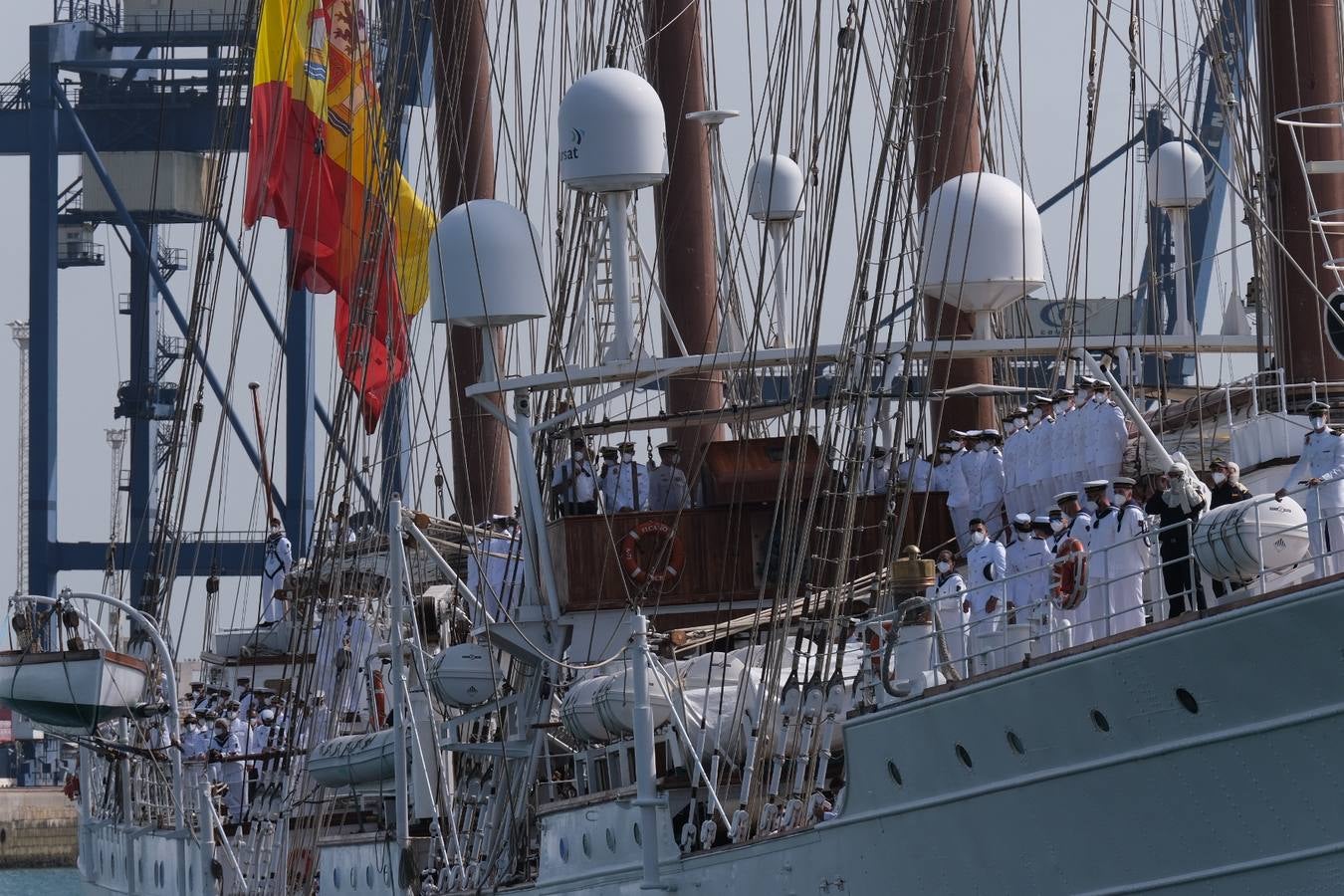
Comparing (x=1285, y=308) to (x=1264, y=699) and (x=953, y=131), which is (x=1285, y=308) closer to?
(x=1264, y=699)

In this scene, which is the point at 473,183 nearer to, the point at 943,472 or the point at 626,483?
the point at 626,483

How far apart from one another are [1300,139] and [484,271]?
804 cm

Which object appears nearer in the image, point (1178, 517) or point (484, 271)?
point (1178, 517)

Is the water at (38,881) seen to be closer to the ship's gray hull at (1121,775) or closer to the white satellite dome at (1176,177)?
the white satellite dome at (1176,177)

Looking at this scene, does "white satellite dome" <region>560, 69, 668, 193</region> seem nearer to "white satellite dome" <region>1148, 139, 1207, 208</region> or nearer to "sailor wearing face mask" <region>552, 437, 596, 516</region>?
"sailor wearing face mask" <region>552, 437, 596, 516</region>

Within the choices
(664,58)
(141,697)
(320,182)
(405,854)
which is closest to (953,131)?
(664,58)

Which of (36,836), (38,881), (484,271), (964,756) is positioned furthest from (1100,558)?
(36,836)

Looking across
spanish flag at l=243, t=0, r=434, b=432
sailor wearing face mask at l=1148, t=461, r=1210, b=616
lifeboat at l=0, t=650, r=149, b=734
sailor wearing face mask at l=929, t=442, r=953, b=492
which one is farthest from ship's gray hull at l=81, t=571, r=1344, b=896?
spanish flag at l=243, t=0, r=434, b=432

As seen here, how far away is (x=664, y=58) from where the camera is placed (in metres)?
29.8

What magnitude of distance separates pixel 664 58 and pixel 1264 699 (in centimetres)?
1751

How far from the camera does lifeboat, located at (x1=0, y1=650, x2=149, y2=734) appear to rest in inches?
1102

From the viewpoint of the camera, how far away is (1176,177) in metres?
30.6

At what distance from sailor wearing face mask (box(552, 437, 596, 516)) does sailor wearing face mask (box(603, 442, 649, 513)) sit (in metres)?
0.28

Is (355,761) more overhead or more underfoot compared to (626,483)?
more underfoot
